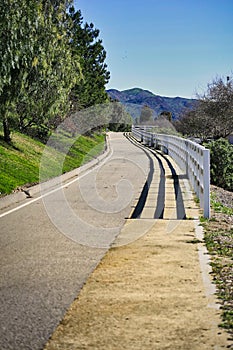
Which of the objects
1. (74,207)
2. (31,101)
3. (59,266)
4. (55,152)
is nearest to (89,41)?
(55,152)

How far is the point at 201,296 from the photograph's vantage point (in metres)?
6.39

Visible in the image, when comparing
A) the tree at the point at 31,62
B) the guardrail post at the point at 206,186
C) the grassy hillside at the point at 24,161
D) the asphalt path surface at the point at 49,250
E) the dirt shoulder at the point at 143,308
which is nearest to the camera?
the dirt shoulder at the point at 143,308

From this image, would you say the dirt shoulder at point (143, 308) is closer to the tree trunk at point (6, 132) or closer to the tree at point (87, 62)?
the tree trunk at point (6, 132)

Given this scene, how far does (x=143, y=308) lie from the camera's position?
6008 mm

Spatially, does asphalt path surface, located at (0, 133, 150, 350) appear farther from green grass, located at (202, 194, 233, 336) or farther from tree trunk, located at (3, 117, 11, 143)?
tree trunk, located at (3, 117, 11, 143)

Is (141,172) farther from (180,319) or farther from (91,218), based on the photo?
(180,319)

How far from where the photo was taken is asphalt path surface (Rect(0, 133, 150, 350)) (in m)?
5.71

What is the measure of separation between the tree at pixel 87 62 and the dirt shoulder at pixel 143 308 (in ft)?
106

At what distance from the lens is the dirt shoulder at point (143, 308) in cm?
509

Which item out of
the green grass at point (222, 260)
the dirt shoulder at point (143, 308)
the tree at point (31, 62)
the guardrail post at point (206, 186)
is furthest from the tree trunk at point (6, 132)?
the dirt shoulder at point (143, 308)

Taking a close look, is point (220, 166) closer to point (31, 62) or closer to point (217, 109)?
point (31, 62)

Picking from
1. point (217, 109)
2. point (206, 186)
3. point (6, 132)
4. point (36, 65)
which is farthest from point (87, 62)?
point (206, 186)

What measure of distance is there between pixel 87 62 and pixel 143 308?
43883mm

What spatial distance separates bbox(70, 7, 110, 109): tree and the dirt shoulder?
32.3 m
